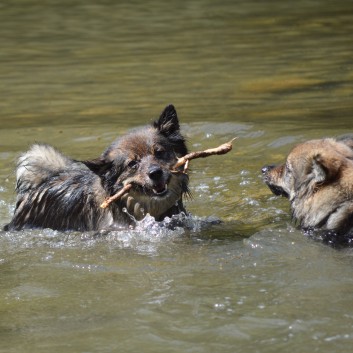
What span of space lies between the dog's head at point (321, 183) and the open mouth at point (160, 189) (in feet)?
3.31

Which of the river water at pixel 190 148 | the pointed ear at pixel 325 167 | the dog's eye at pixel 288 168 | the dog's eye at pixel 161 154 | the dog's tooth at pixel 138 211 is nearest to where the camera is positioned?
the river water at pixel 190 148

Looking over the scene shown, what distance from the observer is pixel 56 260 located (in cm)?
759

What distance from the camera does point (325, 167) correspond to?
7.33 metres

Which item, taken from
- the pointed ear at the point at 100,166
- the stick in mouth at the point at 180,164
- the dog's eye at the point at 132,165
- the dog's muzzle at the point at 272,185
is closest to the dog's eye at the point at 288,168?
the dog's muzzle at the point at 272,185

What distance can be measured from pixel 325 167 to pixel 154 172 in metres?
1.45

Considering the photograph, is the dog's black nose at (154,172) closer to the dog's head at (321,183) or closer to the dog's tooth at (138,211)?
the dog's tooth at (138,211)

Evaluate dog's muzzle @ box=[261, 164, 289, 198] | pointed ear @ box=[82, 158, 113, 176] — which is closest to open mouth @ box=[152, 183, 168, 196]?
pointed ear @ box=[82, 158, 113, 176]

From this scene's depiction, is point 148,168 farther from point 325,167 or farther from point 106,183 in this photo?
point 325,167

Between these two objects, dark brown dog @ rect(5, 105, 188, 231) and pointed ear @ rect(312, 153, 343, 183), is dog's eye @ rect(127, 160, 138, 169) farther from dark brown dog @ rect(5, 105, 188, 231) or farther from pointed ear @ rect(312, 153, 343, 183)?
pointed ear @ rect(312, 153, 343, 183)

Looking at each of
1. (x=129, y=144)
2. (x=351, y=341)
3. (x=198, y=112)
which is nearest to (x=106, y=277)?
(x=129, y=144)

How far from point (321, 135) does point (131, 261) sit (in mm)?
3915

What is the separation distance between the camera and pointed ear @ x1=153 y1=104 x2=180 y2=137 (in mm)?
8266

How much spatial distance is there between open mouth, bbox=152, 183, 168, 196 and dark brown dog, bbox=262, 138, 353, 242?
1018 millimetres

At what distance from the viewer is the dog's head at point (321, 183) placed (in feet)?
24.2
